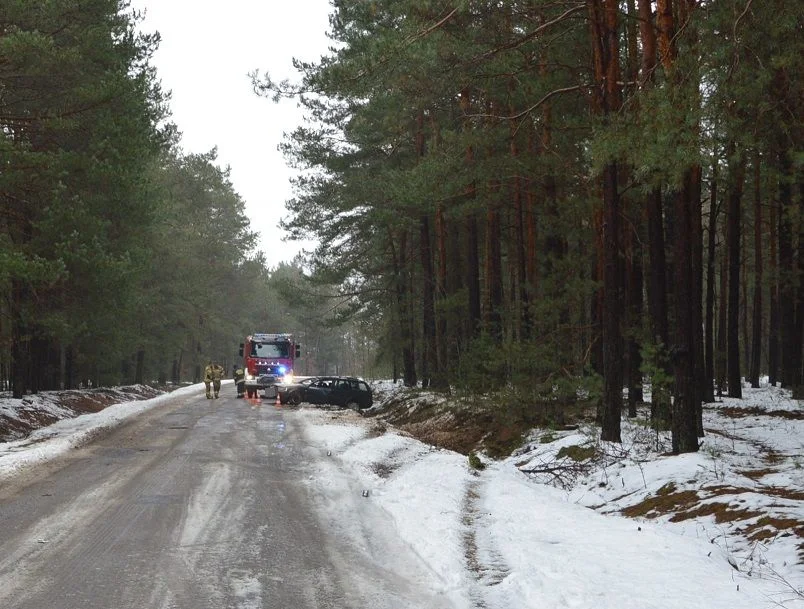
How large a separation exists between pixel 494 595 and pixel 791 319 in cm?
2033

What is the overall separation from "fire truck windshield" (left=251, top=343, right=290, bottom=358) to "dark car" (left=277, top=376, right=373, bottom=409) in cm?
464

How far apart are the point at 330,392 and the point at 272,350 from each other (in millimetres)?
6331

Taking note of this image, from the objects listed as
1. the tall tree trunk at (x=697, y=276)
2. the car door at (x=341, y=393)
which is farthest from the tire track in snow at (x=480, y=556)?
the car door at (x=341, y=393)

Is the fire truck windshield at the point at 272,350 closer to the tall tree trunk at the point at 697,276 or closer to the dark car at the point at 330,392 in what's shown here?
the dark car at the point at 330,392

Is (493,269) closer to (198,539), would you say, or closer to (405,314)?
(405,314)

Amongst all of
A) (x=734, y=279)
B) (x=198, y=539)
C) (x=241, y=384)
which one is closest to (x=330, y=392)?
(x=241, y=384)

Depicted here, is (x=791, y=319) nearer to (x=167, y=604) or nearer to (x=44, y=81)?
Result: (x=167, y=604)

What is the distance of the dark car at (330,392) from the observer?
1159 inches

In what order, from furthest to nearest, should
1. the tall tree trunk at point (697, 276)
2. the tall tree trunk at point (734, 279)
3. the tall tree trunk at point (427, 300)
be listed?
the tall tree trunk at point (427, 300) → the tall tree trunk at point (734, 279) → the tall tree trunk at point (697, 276)

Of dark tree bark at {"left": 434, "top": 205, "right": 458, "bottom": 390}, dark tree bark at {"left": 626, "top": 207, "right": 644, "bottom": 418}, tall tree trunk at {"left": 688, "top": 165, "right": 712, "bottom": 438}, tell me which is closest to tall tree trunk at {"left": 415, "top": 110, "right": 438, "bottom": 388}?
dark tree bark at {"left": 434, "top": 205, "right": 458, "bottom": 390}

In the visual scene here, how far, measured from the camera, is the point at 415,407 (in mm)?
25547

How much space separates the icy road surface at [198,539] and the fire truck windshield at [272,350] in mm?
20702

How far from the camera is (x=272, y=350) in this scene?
34.7 m

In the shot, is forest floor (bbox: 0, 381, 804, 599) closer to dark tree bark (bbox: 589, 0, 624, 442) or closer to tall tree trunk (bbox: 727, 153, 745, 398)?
dark tree bark (bbox: 589, 0, 624, 442)
